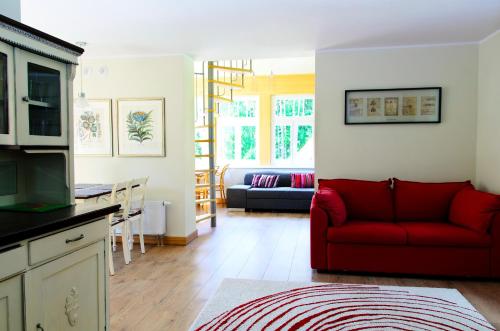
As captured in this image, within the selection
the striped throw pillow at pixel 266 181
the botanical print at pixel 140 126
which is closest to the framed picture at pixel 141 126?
the botanical print at pixel 140 126

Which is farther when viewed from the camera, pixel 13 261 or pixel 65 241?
pixel 65 241

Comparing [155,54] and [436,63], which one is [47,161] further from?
[436,63]

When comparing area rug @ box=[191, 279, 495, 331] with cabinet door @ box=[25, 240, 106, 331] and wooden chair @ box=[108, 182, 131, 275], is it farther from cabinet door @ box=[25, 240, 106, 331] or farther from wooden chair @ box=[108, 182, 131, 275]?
wooden chair @ box=[108, 182, 131, 275]

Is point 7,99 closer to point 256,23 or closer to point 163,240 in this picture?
Answer: point 256,23

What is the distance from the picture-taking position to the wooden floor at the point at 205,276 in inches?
118

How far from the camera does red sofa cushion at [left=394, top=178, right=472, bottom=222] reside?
4.23 m

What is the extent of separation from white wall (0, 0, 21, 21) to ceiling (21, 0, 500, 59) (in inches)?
36.5

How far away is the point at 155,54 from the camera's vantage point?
5.03 meters

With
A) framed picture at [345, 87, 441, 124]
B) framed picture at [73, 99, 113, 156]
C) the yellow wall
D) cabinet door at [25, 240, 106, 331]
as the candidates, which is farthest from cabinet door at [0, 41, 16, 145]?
the yellow wall

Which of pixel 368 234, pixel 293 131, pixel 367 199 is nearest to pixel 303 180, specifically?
pixel 293 131

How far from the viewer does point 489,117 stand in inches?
167

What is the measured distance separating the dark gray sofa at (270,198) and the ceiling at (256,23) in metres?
3.17

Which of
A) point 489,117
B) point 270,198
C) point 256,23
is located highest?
point 256,23

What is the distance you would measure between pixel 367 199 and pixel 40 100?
10.8 feet
